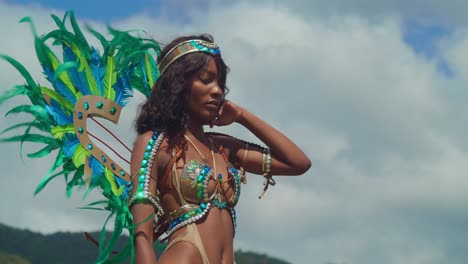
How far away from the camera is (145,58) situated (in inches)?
292

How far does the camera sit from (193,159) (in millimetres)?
6715

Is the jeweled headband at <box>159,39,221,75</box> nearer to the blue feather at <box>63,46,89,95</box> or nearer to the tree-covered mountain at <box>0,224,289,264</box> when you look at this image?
the blue feather at <box>63,46,89,95</box>

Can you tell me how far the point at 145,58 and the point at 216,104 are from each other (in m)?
0.85

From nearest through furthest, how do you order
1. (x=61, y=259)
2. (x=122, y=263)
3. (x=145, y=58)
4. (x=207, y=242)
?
1. (x=207, y=242)
2. (x=122, y=263)
3. (x=145, y=58)
4. (x=61, y=259)

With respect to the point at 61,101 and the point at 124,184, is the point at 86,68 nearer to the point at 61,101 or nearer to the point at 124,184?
the point at 61,101

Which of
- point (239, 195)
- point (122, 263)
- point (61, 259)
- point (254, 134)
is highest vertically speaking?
point (61, 259)

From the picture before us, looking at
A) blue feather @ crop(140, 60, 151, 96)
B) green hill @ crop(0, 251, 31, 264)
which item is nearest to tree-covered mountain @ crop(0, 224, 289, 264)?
green hill @ crop(0, 251, 31, 264)

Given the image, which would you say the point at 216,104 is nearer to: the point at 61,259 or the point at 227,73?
the point at 227,73

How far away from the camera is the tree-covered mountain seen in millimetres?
41594

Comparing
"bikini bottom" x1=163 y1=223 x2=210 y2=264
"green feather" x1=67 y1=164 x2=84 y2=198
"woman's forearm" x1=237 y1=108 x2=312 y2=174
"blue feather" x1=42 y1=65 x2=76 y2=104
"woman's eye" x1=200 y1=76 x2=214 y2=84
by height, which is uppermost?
"woman's eye" x1=200 y1=76 x2=214 y2=84

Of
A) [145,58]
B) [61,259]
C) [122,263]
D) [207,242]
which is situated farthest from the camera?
[61,259]

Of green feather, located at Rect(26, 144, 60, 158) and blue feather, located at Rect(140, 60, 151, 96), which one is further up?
blue feather, located at Rect(140, 60, 151, 96)

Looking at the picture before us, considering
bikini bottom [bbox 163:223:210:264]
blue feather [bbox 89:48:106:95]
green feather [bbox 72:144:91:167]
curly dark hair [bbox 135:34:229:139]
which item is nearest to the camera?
bikini bottom [bbox 163:223:210:264]

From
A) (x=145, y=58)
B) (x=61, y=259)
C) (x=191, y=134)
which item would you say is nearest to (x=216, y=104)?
(x=191, y=134)
